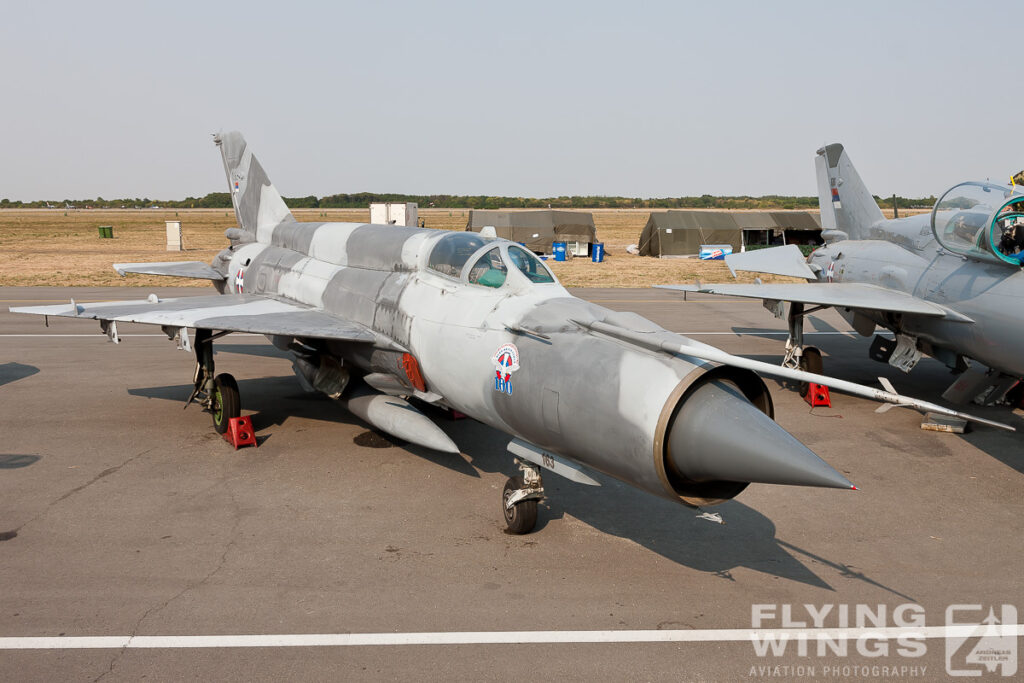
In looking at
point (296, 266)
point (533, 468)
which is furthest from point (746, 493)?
point (296, 266)

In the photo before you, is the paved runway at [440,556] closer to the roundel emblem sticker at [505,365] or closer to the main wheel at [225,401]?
the main wheel at [225,401]

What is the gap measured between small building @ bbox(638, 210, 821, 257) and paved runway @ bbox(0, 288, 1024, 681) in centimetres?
3445

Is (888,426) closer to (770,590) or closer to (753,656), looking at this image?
(770,590)

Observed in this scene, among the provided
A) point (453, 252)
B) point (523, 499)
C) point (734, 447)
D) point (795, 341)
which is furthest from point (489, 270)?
point (795, 341)

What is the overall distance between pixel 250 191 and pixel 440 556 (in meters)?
11.6

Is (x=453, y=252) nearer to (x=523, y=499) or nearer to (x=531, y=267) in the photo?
(x=531, y=267)

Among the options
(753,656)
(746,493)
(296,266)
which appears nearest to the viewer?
(753,656)

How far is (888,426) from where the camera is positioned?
12.3m

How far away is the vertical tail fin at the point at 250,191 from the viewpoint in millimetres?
15672

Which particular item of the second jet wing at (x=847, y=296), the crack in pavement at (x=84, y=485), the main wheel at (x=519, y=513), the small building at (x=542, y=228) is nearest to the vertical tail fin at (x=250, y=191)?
the crack in pavement at (x=84, y=485)

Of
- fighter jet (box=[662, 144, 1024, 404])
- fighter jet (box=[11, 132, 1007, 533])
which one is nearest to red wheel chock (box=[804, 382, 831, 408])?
fighter jet (box=[662, 144, 1024, 404])

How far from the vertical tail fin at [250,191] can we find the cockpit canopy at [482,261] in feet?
22.9

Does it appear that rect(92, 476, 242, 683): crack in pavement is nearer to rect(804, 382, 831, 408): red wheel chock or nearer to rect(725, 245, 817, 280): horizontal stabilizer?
rect(804, 382, 831, 408): red wheel chock

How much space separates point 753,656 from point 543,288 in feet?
13.5
